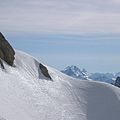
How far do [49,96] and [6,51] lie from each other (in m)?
9.34

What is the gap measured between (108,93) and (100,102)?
A: 274cm

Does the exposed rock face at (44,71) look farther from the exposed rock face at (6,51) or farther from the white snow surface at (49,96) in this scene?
the exposed rock face at (6,51)

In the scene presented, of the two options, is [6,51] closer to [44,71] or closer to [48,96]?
[44,71]

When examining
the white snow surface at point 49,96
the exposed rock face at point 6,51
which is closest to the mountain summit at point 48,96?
the white snow surface at point 49,96

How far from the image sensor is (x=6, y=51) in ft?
133

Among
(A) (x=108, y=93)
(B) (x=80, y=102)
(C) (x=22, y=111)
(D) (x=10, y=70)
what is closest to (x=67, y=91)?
(B) (x=80, y=102)

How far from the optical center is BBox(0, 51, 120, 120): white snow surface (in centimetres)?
2925

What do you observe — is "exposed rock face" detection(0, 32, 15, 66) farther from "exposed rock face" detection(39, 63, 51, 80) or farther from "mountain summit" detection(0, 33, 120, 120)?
"exposed rock face" detection(39, 63, 51, 80)

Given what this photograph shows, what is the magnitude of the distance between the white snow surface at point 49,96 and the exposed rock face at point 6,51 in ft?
3.15

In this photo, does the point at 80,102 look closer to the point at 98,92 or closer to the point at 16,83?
the point at 98,92

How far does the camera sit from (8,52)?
4041cm

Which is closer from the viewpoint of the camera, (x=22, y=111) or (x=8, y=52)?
(x=22, y=111)

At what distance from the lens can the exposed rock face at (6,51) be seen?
3947cm

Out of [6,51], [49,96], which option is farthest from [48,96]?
[6,51]
